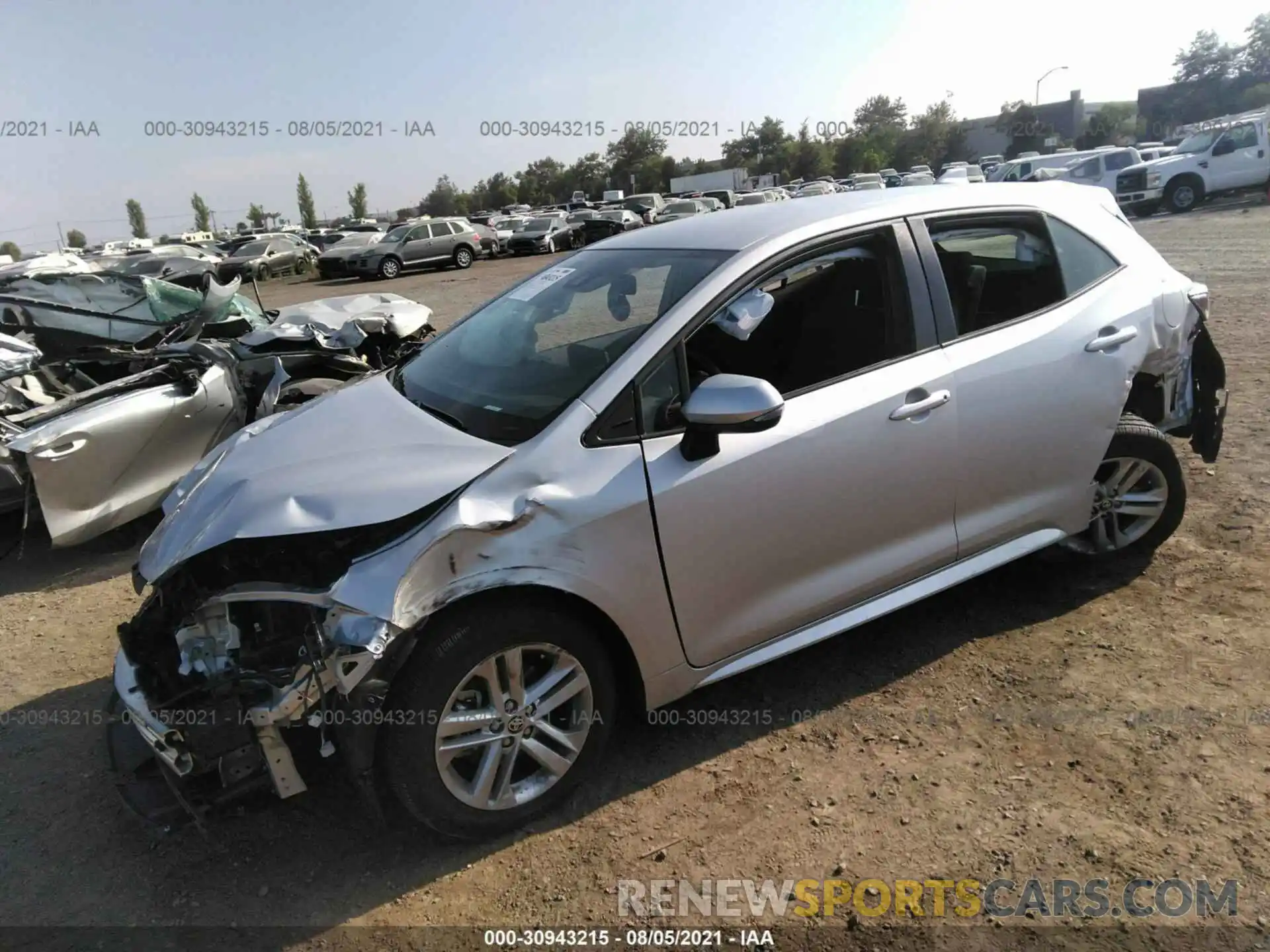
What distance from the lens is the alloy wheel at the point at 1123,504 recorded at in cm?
366

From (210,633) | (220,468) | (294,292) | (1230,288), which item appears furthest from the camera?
(294,292)

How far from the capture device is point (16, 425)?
4727 millimetres

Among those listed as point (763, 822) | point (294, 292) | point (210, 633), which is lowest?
point (763, 822)

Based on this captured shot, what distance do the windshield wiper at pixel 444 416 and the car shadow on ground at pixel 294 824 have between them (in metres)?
1.14

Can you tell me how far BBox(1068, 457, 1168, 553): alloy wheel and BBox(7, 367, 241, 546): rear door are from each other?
5074mm

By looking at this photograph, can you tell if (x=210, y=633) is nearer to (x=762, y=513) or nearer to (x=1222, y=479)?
(x=762, y=513)

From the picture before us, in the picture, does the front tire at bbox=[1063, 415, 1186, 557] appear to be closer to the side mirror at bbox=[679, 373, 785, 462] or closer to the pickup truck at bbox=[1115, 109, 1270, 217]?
the side mirror at bbox=[679, 373, 785, 462]

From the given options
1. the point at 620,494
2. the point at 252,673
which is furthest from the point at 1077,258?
the point at 252,673

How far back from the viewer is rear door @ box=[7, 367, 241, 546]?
4.55 metres

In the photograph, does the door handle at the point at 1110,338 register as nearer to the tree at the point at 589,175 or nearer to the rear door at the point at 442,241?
the rear door at the point at 442,241

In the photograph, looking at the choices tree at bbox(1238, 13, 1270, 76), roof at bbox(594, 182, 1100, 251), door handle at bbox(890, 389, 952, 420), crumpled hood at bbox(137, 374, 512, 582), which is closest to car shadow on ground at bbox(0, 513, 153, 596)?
crumpled hood at bbox(137, 374, 512, 582)

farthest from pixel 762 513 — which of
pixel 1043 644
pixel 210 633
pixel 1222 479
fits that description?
pixel 1222 479

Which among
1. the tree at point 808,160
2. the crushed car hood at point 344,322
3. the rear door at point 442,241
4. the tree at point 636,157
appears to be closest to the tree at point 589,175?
the tree at point 636,157

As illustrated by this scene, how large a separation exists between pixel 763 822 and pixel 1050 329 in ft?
7.31
